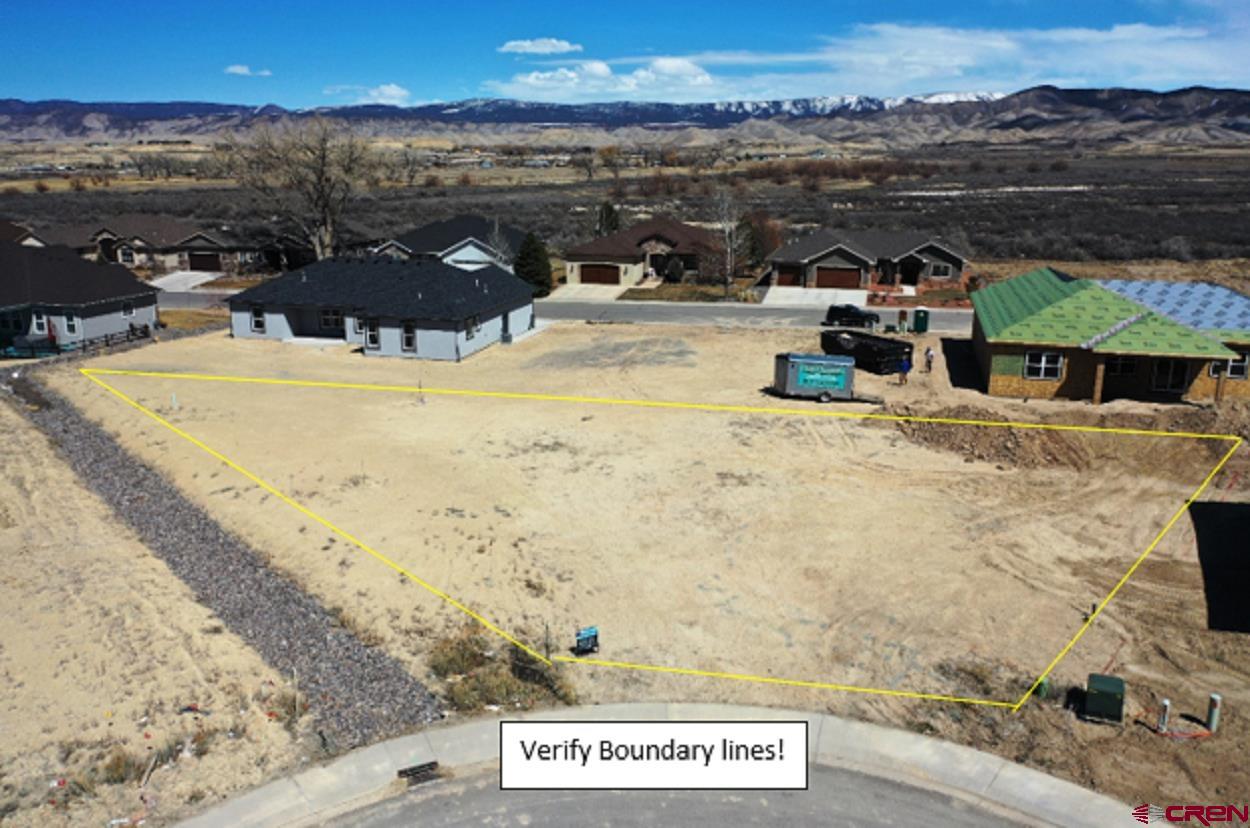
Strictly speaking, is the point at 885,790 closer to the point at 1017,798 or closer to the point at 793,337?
the point at 1017,798

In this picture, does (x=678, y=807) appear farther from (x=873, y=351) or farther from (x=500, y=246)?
(x=500, y=246)

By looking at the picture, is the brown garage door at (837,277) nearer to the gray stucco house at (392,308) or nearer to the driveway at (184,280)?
the gray stucco house at (392,308)

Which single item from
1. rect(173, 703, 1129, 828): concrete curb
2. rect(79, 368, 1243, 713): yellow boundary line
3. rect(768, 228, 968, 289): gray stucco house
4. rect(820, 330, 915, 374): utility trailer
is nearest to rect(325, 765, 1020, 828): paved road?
rect(173, 703, 1129, 828): concrete curb

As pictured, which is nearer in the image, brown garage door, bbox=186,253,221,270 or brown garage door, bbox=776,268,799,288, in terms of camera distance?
brown garage door, bbox=776,268,799,288

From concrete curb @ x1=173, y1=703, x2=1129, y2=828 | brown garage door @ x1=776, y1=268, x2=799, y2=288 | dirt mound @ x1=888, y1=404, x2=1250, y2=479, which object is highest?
brown garage door @ x1=776, y1=268, x2=799, y2=288

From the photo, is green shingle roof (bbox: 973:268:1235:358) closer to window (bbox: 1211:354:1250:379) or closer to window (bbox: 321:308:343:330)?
window (bbox: 1211:354:1250:379)

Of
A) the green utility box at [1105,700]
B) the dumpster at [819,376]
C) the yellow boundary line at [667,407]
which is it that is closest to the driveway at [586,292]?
the yellow boundary line at [667,407]

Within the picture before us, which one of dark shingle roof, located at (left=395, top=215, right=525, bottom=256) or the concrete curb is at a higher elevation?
dark shingle roof, located at (left=395, top=215, right=525, bottom=256)
